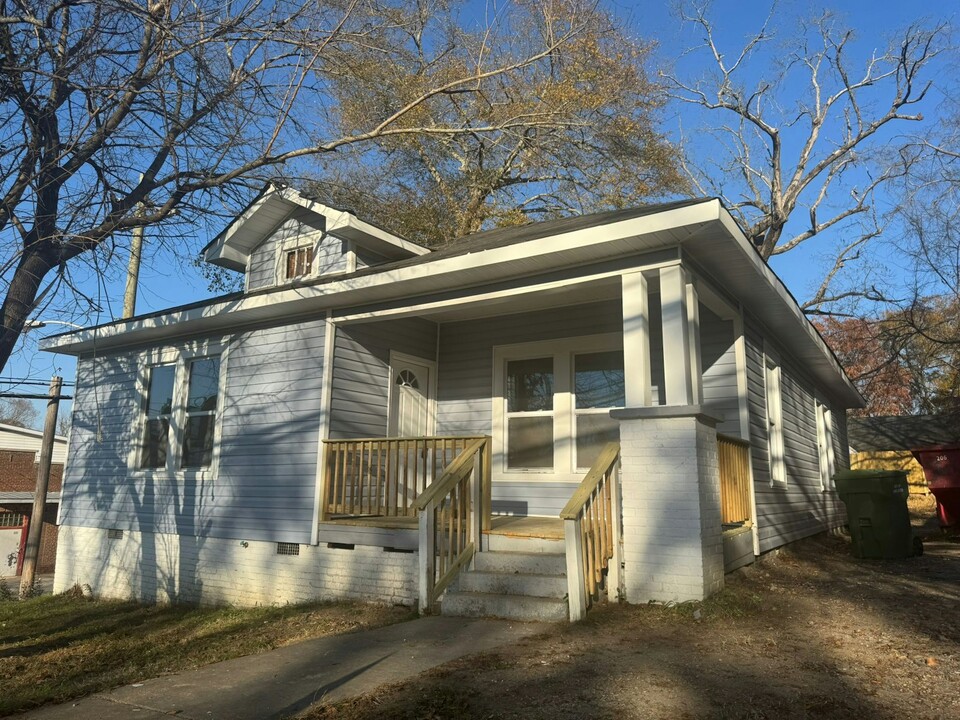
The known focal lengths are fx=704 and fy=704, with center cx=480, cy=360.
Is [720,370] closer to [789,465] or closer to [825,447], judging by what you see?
[789,465]

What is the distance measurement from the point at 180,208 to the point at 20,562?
2439 centimetres

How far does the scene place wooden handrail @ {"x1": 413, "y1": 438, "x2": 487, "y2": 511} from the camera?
20.5 ft

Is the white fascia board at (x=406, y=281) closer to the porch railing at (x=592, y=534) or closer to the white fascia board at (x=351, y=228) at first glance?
the white fascia board at (x=351, y=228)

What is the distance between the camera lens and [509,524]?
24.8 feet

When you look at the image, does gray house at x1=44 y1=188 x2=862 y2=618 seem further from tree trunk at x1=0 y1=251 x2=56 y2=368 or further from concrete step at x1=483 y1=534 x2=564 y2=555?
tree trunk at x1=0 y1=251 x2=56 y2=368

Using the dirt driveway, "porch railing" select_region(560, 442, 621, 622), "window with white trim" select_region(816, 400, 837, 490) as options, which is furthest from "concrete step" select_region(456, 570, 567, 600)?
"window with white trim" select_region(816, 400, 837, 490)

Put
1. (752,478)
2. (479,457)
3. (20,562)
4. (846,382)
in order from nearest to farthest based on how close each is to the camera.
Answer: (479,457) → (752,478) → (846,382) → (20,562)

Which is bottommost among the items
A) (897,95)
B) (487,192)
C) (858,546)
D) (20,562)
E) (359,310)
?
(20,562)

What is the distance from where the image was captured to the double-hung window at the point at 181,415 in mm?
9734

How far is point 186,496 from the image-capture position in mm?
9578

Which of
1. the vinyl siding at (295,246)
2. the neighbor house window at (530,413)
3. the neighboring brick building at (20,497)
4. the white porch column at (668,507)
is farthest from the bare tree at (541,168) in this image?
the neighboring brick building at (20,497)

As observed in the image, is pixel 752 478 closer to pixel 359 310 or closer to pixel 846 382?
pixel 359 310

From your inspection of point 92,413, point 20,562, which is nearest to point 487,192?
point 92,413

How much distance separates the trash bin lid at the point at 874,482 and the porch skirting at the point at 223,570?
566 cm
